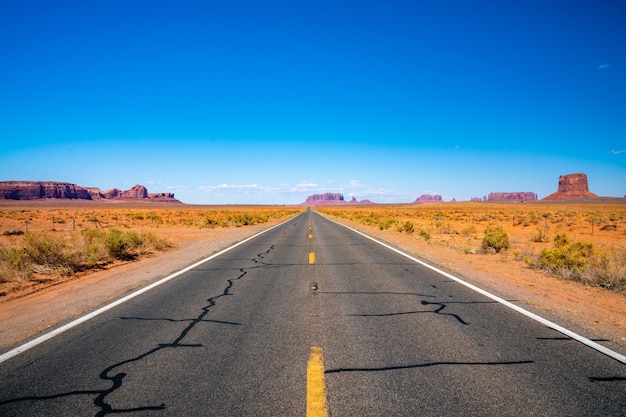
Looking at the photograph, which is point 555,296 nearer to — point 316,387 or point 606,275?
point 606,275

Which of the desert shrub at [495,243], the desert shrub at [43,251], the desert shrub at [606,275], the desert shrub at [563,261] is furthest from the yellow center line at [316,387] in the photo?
the desert shrub at [495,243]

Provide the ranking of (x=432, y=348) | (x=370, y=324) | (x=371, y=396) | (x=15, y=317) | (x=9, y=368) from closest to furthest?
(x=371, y=396), (x=9, y=368), (x=432, y=348), (x=370, y=324), (x=15, y=317)

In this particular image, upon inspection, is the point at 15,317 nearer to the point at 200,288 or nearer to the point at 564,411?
the point at 200,288

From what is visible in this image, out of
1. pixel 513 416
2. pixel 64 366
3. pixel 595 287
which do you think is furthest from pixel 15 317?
pixel 595 287

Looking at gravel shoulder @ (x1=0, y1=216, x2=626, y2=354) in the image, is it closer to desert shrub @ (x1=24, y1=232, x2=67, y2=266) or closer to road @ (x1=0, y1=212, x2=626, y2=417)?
road @ (x1=0, y1=212, x2=626, y2=417)

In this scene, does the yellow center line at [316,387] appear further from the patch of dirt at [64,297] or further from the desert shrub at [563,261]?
the desert shrub at [563,261]

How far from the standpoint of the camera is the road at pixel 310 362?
289 cm

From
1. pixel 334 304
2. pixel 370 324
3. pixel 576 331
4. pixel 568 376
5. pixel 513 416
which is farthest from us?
pixel 334 304

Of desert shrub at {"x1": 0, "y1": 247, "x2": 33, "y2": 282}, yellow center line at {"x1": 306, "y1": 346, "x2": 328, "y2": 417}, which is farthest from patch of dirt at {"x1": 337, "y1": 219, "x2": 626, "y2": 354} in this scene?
desert shrub at {"x1": 0, "y1": 247, "x2": 33, "y2": 282}

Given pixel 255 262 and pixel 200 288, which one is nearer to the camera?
pixel 200 288

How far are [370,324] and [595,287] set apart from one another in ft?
20.4

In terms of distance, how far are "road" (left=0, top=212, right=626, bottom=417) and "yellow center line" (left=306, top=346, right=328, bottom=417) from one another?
2 centimetres

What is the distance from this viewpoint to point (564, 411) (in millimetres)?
2773

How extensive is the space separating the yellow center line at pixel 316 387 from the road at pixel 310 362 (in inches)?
0.8
